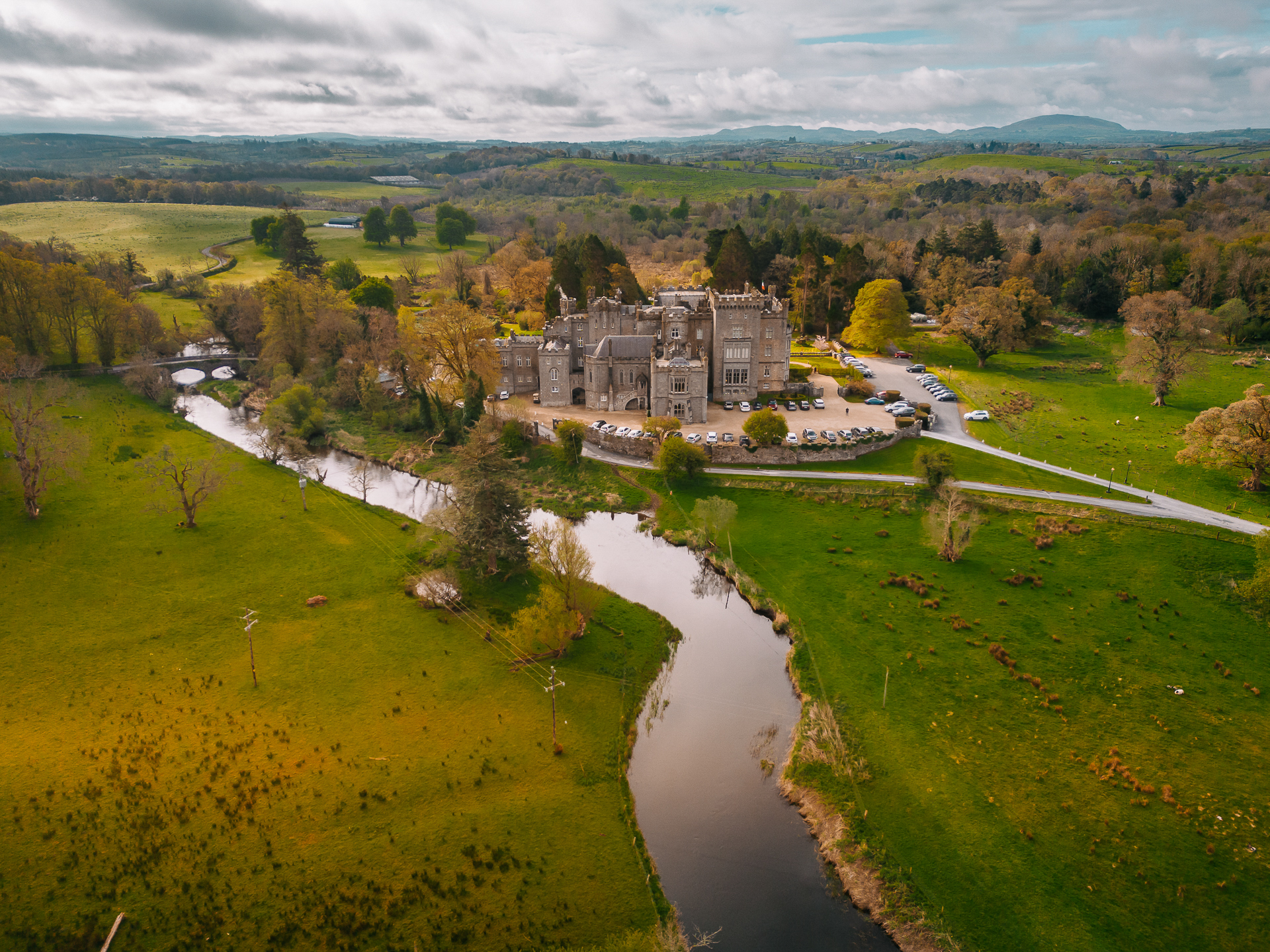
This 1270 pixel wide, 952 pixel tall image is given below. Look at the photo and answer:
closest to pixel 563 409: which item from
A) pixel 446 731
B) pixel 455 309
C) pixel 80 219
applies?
A: pixel 455 309

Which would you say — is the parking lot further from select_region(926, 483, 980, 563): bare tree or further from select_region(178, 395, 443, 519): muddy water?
select_region(926, 483, 980, 563): bare tree

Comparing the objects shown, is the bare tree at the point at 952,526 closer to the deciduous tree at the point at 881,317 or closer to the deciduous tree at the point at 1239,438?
the deciduous tree at the point at 1239,438

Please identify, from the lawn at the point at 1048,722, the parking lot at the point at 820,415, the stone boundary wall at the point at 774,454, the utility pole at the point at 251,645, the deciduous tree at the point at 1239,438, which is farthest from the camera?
the parking lot at the point at 820,415

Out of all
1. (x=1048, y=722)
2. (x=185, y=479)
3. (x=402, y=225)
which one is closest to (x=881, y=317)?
(x=1048, y=722)

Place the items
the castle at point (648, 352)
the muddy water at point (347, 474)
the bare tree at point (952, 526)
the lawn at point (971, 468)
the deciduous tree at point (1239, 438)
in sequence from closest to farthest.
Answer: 1. the bare tree at point (952, 526)
2. the deciduous tree at point (1239, 438)
3. the lawn at point (971, 468)
4. the muddy water at point (347, 474)
5. the castle at point (648, 352)

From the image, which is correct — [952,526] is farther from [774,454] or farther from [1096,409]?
[1096,409]

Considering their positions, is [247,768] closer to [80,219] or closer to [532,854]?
[532,854]

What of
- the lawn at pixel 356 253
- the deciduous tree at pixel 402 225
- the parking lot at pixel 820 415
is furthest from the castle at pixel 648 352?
the deciduous tree at pixel 402 225

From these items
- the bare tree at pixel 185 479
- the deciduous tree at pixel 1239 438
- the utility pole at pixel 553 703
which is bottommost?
the utility pole at pixel 553 703
